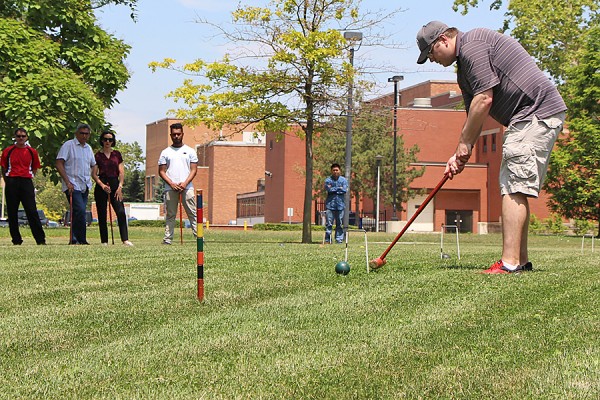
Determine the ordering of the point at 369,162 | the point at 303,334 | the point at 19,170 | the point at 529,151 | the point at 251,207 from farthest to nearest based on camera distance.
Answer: the point at 251,207 < the point at 369,162 < the point at 19,170 < the point at 529,151 < the point at 303,334

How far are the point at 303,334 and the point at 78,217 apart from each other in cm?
1099

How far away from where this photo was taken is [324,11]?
24375 mm

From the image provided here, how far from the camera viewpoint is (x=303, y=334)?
5.00 metres

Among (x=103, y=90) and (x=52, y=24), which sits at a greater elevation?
(x=52, y=24)

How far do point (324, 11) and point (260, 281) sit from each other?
1775 centimetres

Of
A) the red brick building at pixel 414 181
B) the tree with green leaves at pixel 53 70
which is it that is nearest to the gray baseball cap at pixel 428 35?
the tree with green leaves at pixel 53 70

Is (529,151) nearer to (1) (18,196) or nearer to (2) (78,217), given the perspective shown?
(2) (78,217)

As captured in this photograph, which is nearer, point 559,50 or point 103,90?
point 103,90

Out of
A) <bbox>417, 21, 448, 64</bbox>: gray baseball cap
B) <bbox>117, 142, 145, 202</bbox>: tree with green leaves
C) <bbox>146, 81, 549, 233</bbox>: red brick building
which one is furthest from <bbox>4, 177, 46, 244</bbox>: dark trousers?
<bbox>117, 142, 145, 202</bbox>: tree with green leaves

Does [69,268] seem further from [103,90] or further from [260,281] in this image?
[103,90]

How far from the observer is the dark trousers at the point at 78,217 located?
15133 millimetres

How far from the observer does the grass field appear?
385 cm

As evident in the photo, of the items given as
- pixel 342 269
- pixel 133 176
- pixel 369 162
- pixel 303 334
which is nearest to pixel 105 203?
pixel 342 269

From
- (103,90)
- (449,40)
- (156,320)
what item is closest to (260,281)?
(156,320)
